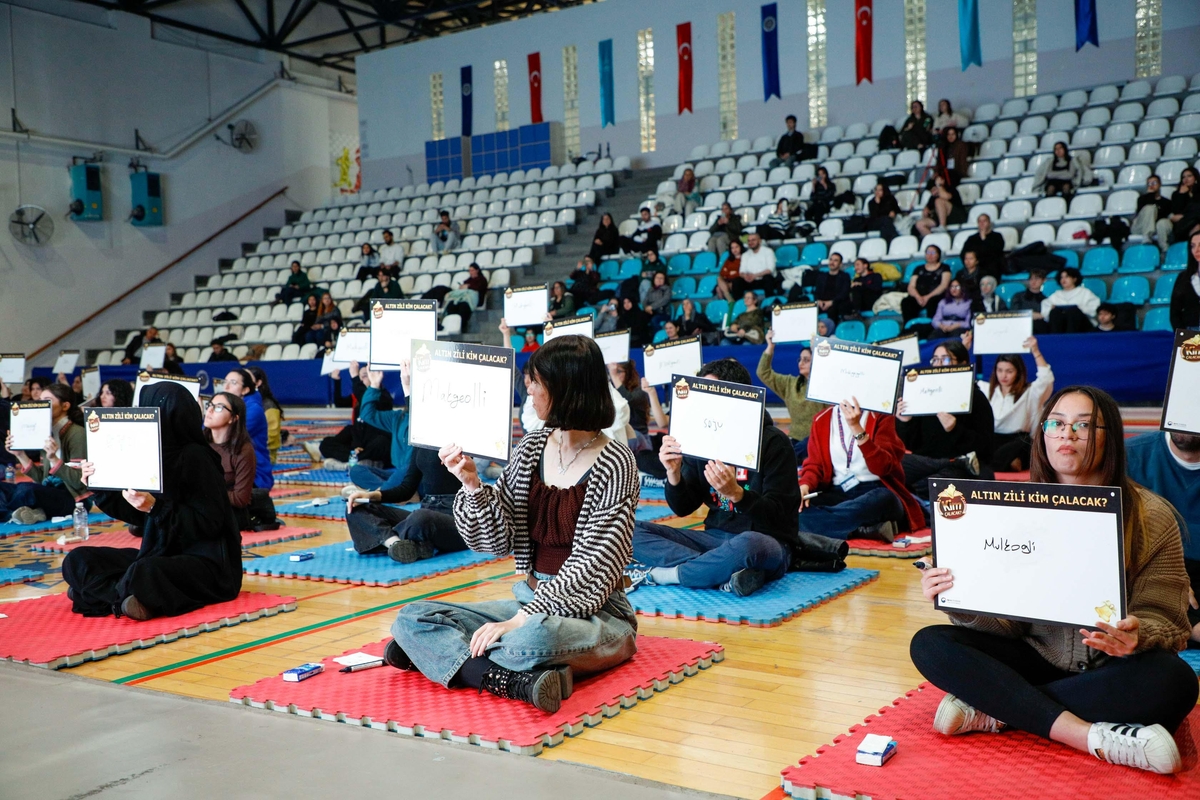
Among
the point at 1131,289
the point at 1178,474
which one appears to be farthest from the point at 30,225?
the point at 1178,474

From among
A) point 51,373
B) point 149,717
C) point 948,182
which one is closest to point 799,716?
point 149,717

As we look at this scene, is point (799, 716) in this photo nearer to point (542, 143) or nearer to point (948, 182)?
point (948, 182)

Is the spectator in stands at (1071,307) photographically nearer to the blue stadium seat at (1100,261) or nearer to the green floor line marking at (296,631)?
the blue stadium seat at (1100,261)

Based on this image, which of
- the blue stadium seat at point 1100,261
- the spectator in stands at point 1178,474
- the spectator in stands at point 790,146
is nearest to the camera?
the spectator in stands at point 1178,474

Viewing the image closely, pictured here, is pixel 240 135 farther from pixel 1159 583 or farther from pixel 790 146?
pixel 1159 583

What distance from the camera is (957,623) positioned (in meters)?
3.02

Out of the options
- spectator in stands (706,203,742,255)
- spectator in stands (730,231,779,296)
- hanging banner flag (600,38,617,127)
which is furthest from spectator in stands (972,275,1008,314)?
hanging banner flag (600,38,617,127)

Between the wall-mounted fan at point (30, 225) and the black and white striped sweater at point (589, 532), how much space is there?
18.8 metres

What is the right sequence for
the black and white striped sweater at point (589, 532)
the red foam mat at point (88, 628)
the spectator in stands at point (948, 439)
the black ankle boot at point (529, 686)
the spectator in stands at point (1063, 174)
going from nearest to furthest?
the black ankle boot at point (529, 686) → the black and white striped sweater at point (589, 532) → the red foam mat at point (88, 628) → the spectator in stands at point (948, 439) → the spectator in stands at point (1063, 174)

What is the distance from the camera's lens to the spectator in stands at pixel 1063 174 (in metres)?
13.0

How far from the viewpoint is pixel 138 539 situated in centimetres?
690

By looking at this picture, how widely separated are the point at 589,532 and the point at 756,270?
10.9 metres

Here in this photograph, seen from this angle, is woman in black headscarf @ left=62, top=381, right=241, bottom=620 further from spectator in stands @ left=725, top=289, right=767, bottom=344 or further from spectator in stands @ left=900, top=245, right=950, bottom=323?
spectator in stands @ left=900, top=245, right=950, bottom=323

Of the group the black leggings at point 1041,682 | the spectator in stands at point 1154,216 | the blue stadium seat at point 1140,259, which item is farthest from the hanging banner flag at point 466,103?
the black leggings at point 1041,682
